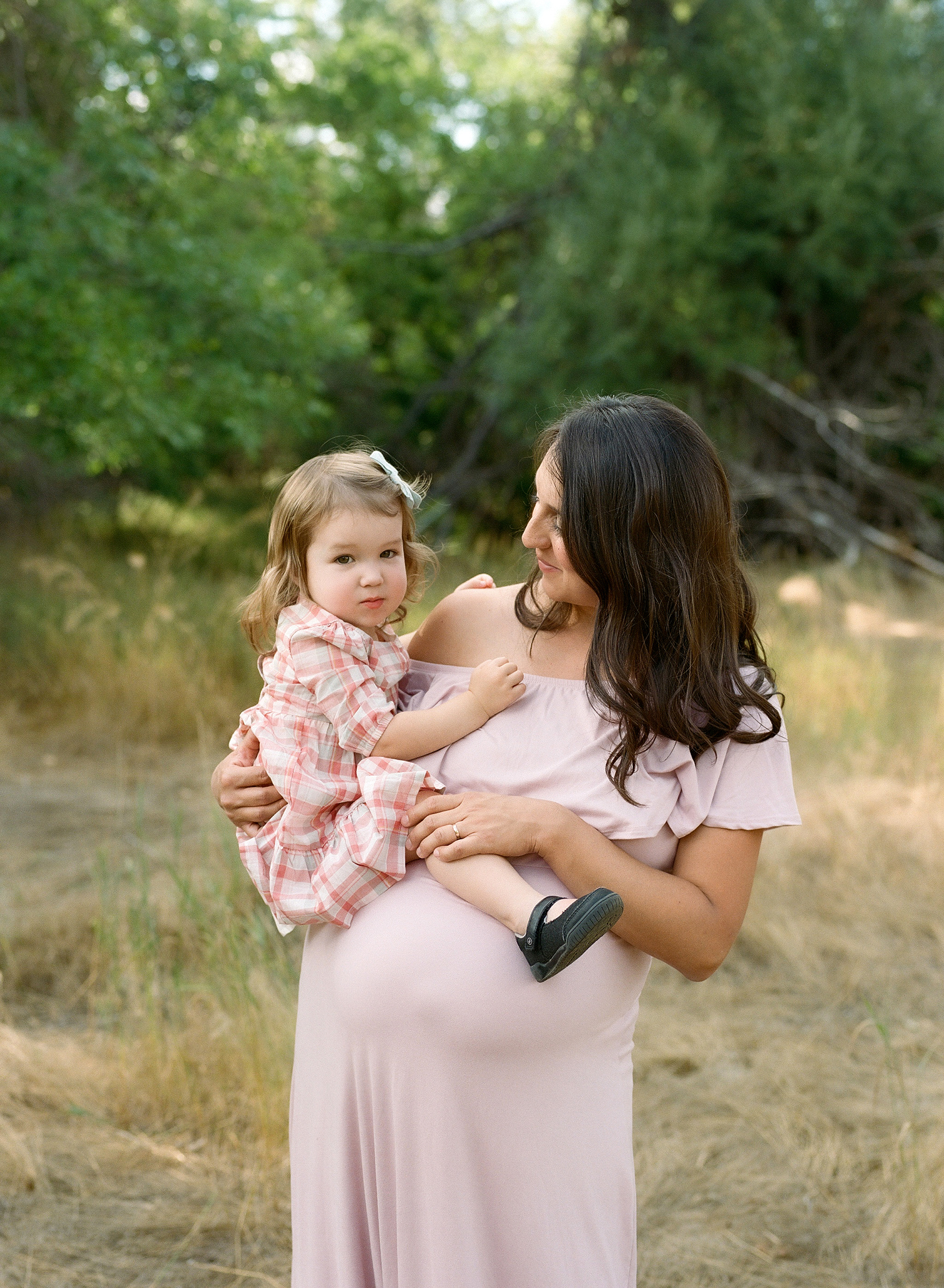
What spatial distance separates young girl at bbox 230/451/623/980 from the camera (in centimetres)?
178

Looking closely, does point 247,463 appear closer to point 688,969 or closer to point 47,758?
point 47,758

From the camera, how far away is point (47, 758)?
612 cm

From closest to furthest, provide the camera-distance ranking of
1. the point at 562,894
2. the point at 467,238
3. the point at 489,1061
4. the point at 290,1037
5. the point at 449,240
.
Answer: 1. the point at 489,1061
2. the point at 562,894
3. the point at 290,1037
4. the point at 467,238
5. the point at 449,240

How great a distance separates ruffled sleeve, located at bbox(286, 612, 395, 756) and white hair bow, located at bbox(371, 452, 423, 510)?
0.26 meters

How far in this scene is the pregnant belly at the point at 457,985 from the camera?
5.35 ft

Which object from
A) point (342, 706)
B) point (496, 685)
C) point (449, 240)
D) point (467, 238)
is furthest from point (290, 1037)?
point (449, 240)

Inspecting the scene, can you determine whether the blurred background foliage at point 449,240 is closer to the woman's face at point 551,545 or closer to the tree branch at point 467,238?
the tree branch at point 467,238

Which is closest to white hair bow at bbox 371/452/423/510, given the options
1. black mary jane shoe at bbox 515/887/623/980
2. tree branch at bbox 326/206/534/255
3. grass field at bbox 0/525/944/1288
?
black mary jane shoe at bbox 515/887/623/980

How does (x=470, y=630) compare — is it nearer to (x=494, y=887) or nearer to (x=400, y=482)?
(x=400, y=482)

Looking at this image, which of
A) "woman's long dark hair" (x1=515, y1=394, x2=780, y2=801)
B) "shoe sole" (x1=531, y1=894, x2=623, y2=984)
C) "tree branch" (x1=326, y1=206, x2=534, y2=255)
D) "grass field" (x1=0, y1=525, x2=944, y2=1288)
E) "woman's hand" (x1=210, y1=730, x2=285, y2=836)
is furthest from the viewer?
"tree branch" (x1=326, y1=206, x2=534, y2=255)

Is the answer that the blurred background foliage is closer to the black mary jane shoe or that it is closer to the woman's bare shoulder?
the woman's bare shoulder

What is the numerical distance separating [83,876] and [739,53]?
867 cm

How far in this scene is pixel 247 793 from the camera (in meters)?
2.01

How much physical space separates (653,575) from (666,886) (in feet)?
1.54
